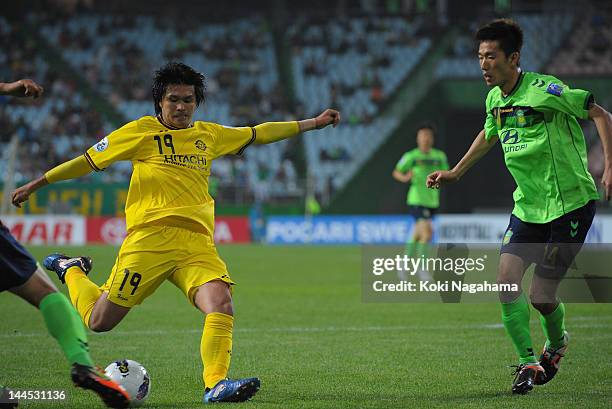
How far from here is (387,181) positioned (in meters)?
35.3

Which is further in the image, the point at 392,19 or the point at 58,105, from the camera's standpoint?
the point at 392,19

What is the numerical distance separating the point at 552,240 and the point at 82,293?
11.0 ft

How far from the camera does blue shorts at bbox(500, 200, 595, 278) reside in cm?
670

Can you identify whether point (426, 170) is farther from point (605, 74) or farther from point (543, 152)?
point (605, 74)

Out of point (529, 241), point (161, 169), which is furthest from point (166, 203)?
point (529, 241)

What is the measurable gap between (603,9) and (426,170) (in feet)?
81.9

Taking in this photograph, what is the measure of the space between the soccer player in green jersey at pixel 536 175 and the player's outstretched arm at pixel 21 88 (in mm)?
3078

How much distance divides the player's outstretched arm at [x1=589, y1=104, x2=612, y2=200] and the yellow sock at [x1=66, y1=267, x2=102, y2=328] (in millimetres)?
3532

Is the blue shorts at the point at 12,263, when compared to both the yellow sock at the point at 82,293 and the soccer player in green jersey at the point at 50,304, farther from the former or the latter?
the yellow sock at the point at 82,293

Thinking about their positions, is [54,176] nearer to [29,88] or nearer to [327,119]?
[29,88]

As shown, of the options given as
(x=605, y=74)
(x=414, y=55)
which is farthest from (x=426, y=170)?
(x=414, y=55)

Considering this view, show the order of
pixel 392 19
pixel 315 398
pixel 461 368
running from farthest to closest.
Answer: pixel 392 19, pixel 461 368, pixel 315 398

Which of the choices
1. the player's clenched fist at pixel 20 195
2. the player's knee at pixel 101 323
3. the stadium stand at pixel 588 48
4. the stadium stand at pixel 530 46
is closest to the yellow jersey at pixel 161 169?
the player's clenched fist at pixel 20 195

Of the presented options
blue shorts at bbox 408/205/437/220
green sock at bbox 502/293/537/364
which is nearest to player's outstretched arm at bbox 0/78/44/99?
green sock at bbox 502/293/537/364
